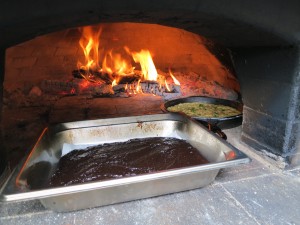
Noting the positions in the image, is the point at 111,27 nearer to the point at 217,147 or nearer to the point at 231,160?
the point at 217,147

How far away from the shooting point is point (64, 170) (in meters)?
1.20

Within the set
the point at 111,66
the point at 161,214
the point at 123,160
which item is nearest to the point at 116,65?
the point at 111,66

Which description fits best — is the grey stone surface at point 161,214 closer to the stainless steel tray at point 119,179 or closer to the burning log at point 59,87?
the stainless steel tray at point 119,179

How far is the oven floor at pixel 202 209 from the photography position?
3.30ft

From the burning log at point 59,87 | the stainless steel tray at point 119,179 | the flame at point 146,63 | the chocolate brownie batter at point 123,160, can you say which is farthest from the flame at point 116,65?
the chocolate brownie batter at point 123,160

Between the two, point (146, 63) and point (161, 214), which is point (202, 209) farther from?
point (146, 63)

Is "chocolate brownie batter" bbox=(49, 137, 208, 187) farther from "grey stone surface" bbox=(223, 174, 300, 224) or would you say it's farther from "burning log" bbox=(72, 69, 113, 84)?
"burning log" bbox=(72, 69, 113, 84)

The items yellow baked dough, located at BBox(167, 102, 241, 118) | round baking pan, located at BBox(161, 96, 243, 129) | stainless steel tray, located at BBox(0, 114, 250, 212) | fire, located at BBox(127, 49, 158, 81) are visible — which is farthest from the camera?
fire, located at BBox(127, 49, 158, 81)

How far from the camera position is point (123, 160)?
1285mm

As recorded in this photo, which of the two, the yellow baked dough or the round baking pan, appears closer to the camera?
the round baking pan

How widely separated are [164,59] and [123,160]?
6.00 feet

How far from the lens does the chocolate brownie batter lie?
1152 millimetres

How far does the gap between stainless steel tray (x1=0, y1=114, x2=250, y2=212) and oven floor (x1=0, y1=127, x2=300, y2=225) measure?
0.04 metres

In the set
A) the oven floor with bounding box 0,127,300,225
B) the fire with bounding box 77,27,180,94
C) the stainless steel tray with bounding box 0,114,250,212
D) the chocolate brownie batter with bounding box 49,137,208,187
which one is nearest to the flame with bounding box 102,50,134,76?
the fire with bounding box 77,27,180,94
